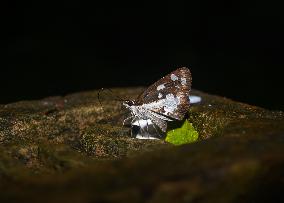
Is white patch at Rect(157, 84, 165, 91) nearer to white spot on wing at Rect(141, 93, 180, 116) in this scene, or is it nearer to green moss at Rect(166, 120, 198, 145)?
white spot on wing at Rect(141, 93, 180, 116)

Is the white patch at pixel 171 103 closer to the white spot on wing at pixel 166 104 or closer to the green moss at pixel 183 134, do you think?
the white spot on wing at pixel 166 104

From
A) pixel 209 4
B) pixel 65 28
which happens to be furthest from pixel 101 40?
pixel 209 4

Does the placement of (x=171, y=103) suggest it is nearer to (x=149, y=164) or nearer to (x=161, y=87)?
(x=161, y=87)

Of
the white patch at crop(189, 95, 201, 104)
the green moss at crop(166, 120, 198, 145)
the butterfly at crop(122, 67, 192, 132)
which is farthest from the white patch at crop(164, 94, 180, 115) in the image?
the white patch at crop(189, 95, 201, 104)

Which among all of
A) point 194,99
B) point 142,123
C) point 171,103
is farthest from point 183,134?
point 194,99

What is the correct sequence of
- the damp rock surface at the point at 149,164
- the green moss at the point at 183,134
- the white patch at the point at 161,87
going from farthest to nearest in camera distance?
1. the white patch at the point at 161,87
2. the green moss at the point at 183,134
3. the damp rock surface at the point at 149,164

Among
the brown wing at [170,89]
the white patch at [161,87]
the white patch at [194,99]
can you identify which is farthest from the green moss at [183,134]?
the white patch at [194,99]
